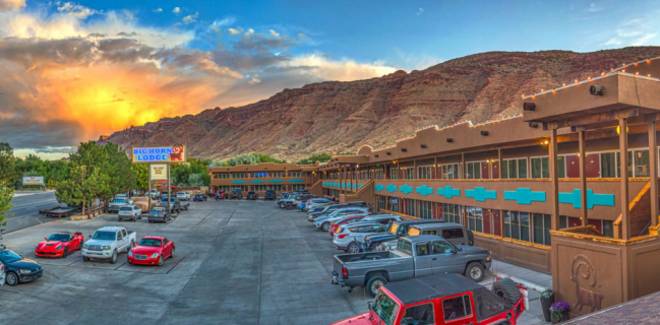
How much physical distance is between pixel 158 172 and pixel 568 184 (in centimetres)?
4509

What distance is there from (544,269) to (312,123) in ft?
533

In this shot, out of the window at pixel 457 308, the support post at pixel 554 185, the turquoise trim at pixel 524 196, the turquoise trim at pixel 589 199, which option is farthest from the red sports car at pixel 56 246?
the turquoise trim at pixel 589 199

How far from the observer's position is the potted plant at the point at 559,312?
38.5 ft

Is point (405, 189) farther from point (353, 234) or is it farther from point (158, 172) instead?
point (158, 172)

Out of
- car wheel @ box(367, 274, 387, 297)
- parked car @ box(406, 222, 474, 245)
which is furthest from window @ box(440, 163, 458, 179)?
car wheel @ box(367, 274, 387, 297)

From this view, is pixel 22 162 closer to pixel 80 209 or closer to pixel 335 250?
pixel 80 209

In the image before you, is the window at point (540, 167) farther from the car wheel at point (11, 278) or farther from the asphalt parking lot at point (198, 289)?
the car wheel at point (11, 278)

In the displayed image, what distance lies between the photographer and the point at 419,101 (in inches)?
5915

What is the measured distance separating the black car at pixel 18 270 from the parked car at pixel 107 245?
387cm

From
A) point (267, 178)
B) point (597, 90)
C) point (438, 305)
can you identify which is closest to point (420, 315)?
point (438, 305)

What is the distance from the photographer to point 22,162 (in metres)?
129

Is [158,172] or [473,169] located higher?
[158,172]

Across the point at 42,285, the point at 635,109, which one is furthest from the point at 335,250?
the point at 635,109

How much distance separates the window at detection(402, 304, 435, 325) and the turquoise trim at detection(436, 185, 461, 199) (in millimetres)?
16829
